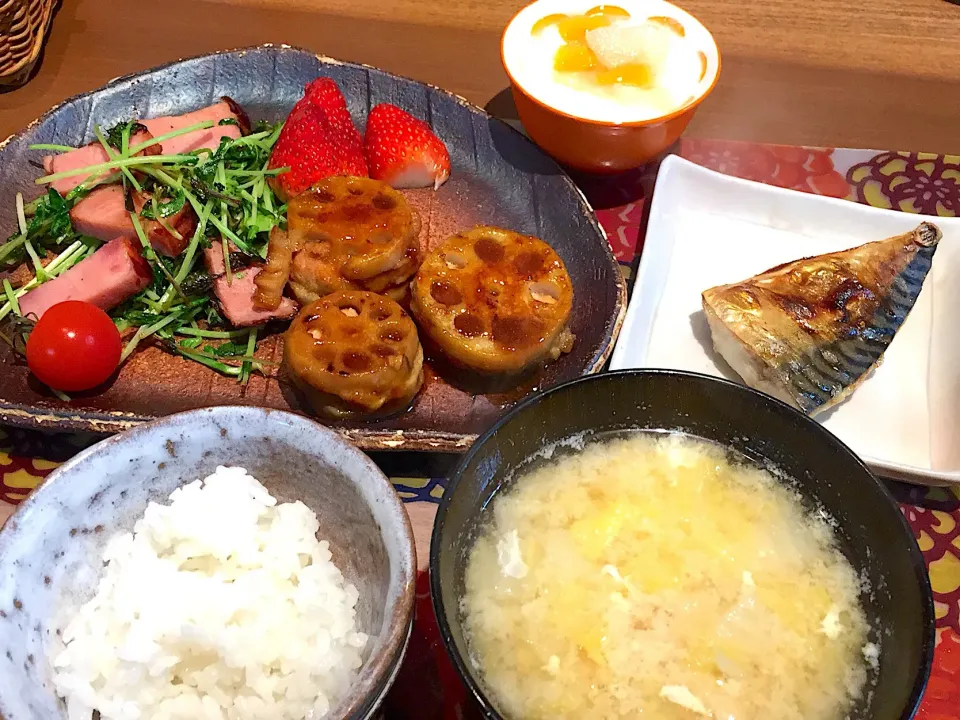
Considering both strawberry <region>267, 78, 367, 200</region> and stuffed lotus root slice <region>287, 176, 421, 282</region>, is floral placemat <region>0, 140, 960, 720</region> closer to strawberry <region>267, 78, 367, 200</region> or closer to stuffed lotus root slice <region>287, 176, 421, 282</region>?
stuffed lotus root slice <region>287, 176, 421, 282</region>

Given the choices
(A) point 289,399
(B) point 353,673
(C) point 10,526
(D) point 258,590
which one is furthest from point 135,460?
(A) point 289,399

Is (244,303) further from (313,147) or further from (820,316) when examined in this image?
(820,316)

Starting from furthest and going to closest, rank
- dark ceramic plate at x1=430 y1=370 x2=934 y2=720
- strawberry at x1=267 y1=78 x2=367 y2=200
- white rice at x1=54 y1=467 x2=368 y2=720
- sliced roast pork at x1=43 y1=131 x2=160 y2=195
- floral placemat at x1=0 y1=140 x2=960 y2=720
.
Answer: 1. strawberry at x1=267 y1=78 x2=367 y2=200
2. sliced roast pork at x1=43 y1=131 x2=160 y2=195
3. floral placemat at x1=0 y1=140 x2=960 y2=720
4. white rice at x1=54 y1=467 x2=368 y2=720
5. dark ceramic plate at x1=430 y1=370 x2=934 y2=720

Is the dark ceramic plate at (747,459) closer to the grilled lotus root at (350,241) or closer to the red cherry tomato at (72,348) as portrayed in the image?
the grilled lotus root at (350,241)

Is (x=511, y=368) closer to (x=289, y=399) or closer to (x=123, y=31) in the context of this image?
(x=289, y=399)

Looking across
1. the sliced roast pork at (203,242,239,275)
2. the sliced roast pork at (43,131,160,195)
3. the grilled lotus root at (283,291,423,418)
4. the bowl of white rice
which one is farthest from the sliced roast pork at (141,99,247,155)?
the bowl of white rice
